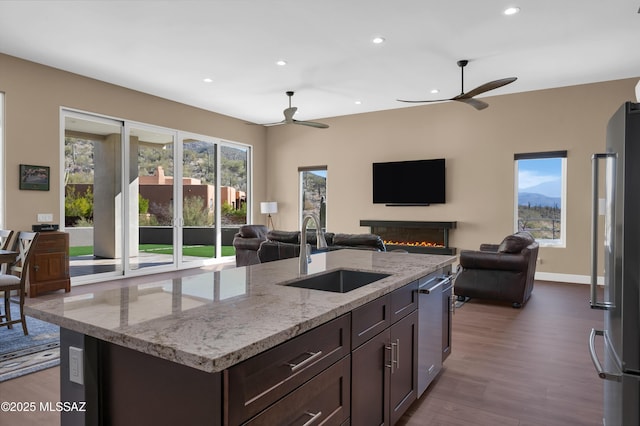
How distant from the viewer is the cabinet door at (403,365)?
199 centimetres

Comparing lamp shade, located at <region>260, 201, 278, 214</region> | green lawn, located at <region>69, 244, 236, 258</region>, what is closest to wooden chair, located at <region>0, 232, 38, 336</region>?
green lawn, located at <region>69, 244, 236, 258</region>

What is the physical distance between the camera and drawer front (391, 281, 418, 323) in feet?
6.52

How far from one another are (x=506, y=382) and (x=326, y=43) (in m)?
4.06

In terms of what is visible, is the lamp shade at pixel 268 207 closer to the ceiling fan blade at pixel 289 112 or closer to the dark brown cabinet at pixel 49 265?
the ceiling fan blade at pixel 289 112

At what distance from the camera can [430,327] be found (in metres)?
2.49

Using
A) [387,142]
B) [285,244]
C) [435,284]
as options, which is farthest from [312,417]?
[387,142]

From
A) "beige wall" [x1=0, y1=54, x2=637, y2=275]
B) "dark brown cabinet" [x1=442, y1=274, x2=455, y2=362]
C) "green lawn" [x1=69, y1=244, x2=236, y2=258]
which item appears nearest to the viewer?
"dark brown cabinet" [x1=442, y1=274, x2=455, y2=362]

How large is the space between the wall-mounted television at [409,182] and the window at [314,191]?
1.35 meters

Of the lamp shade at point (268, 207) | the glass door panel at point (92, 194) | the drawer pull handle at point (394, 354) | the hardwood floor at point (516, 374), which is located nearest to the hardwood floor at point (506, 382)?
the hardwood floor at point (516, 374)

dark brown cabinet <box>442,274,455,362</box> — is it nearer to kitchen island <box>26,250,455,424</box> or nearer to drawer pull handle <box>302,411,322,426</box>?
kitchen island <box>26,250,455,424</box>

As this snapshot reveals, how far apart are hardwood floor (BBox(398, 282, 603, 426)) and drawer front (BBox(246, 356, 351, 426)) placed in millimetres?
912

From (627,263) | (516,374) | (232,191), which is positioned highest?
(232,191)

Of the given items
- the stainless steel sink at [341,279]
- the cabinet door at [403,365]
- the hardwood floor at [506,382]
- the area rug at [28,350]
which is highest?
the stainless steel sink at [341,279]

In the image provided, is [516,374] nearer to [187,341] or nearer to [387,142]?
[187,341]
